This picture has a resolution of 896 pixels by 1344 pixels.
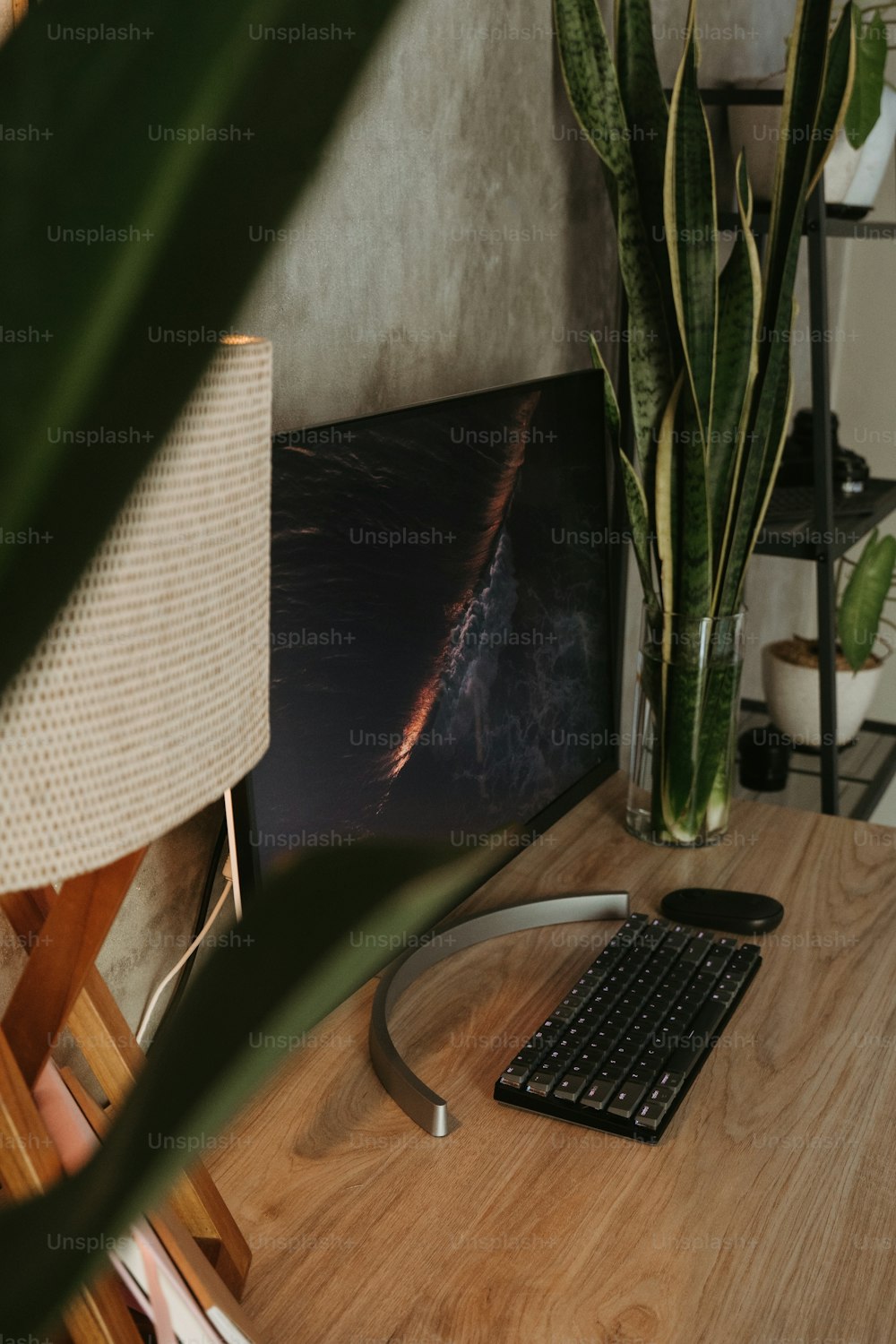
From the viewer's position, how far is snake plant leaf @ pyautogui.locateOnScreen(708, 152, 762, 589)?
1249 mm

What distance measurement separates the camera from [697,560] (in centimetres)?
132

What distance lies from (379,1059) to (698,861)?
52cm

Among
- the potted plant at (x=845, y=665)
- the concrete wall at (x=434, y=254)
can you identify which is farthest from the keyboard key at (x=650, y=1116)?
the potted plant at (x=845, y=665)

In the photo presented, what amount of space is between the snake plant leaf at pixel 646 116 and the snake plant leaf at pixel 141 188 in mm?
1255

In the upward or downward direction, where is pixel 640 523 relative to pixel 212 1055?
downward

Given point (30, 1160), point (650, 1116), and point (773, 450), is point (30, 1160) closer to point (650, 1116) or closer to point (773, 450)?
point (650, 1116)

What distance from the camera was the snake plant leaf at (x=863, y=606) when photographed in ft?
6.51

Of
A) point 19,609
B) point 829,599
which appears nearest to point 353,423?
point 19,609

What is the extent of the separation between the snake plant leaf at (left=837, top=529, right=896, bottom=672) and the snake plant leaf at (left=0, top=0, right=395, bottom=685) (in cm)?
196

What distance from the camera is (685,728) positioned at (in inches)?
53.5

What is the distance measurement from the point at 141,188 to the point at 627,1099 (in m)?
0.86

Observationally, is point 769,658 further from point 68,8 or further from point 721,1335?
point 68,8

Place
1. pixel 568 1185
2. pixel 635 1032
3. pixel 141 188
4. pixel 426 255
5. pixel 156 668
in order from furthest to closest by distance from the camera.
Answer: pixel 426 255 < pixel 635 1032 < pixel 568 1185 < pixel 156 668 < pixel 141 188

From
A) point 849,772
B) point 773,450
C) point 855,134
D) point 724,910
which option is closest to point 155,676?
point 724,910
